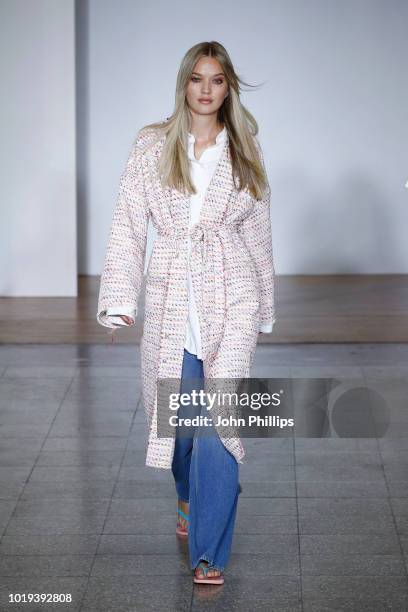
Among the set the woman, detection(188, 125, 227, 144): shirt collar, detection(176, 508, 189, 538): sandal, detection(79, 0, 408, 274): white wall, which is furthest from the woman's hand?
detection(79, 0, 408, 274): white wall

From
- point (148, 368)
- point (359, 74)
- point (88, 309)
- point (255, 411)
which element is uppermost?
point (359, 74)

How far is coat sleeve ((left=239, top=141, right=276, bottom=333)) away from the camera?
129 inches

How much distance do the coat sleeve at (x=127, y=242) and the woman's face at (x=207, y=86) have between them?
0.19 m

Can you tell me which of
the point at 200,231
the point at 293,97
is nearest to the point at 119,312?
the point at 200,231

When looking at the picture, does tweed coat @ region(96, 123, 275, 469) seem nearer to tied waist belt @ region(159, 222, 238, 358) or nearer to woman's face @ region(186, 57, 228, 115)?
tied waist belt @ region(159, 222, 238, 358)

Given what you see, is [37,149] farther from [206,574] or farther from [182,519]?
[206,574]

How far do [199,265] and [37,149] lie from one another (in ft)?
13.1

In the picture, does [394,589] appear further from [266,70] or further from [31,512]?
[266,70]

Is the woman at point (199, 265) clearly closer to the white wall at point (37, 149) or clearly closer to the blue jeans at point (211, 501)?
the blue jeans at point (211, 501)

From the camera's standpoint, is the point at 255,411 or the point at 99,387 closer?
the point at 255,411

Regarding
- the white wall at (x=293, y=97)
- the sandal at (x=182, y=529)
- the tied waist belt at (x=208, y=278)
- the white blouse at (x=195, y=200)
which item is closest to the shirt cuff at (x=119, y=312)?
the white blouse at (x=195, y=200)

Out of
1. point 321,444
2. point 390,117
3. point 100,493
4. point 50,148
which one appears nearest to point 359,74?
point 390,117

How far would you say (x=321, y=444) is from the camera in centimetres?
430

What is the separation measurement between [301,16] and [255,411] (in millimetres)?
4388
